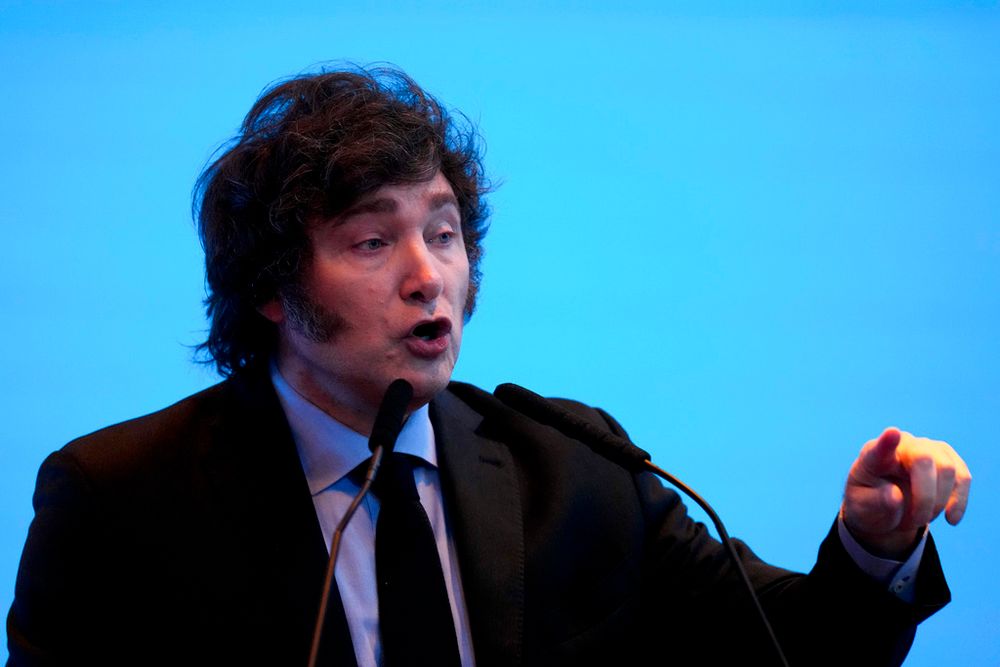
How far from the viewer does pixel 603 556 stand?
Answer: 154cm

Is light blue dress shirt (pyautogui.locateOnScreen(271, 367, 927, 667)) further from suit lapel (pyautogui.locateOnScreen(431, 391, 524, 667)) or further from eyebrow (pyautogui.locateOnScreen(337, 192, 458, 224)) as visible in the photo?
eyebrow (pyautogui.locateOnScreen(337, 192, 458, 224))

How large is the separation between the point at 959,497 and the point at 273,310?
931 mm

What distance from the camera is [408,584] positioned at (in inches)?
55.1

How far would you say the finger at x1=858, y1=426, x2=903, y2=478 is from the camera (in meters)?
1.17

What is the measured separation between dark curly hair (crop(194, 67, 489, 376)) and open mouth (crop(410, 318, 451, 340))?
20cm

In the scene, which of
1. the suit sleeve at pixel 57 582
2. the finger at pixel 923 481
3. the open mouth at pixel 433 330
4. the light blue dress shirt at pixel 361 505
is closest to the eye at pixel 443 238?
the open mouth at pixel 433 330

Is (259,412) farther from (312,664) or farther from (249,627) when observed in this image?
(312,664)

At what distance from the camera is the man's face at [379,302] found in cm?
142

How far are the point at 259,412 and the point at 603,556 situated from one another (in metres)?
0.52

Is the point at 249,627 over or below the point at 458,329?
below

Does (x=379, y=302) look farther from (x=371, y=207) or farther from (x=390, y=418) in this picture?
(x=390, y=418)

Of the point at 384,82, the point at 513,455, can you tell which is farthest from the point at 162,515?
the point at 384,82

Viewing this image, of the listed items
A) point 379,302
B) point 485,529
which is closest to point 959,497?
point 485,529

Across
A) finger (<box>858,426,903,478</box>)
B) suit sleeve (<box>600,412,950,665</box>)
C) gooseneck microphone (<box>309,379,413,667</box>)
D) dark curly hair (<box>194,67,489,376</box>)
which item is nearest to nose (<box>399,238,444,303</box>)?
dark curly hair (<box>194,67,489,376</box>)
